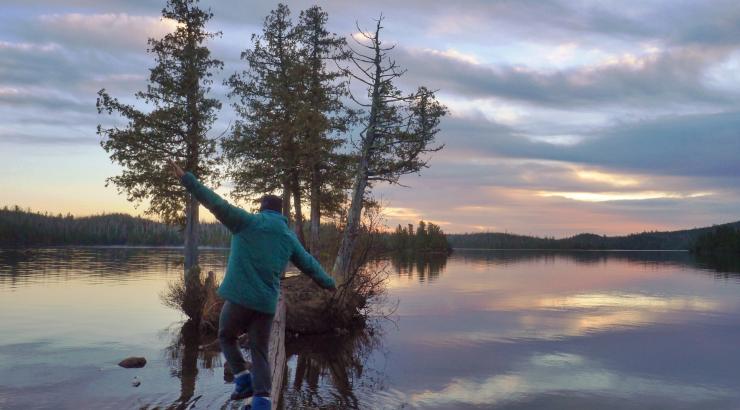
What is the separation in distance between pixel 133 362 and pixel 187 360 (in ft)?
4.73

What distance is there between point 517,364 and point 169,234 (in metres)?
192

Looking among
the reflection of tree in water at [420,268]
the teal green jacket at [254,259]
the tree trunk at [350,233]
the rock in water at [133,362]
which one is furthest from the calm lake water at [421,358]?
the reflection of tree in water at [420,268]

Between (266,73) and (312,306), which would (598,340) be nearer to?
(312,306)

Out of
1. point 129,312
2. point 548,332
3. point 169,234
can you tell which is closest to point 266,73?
point 129,312

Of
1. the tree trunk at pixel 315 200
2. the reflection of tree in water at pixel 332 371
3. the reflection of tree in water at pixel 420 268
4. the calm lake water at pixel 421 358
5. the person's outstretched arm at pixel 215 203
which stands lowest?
the calm lake water at pixel 421 358

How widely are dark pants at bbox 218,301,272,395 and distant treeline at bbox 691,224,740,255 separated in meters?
179

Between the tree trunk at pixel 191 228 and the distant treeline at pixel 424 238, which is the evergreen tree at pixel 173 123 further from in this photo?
the distant treeline at pixel 424 238

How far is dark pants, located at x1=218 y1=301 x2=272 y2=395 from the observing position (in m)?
7.54

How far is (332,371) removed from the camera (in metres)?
16.0

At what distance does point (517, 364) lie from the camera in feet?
59.9

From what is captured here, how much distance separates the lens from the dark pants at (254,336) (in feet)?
24.7

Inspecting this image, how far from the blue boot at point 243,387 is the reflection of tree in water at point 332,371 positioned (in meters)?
3.67

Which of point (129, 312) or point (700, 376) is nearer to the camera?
point (700, 376)

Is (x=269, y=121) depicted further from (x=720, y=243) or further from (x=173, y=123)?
(x=720, y=243)
